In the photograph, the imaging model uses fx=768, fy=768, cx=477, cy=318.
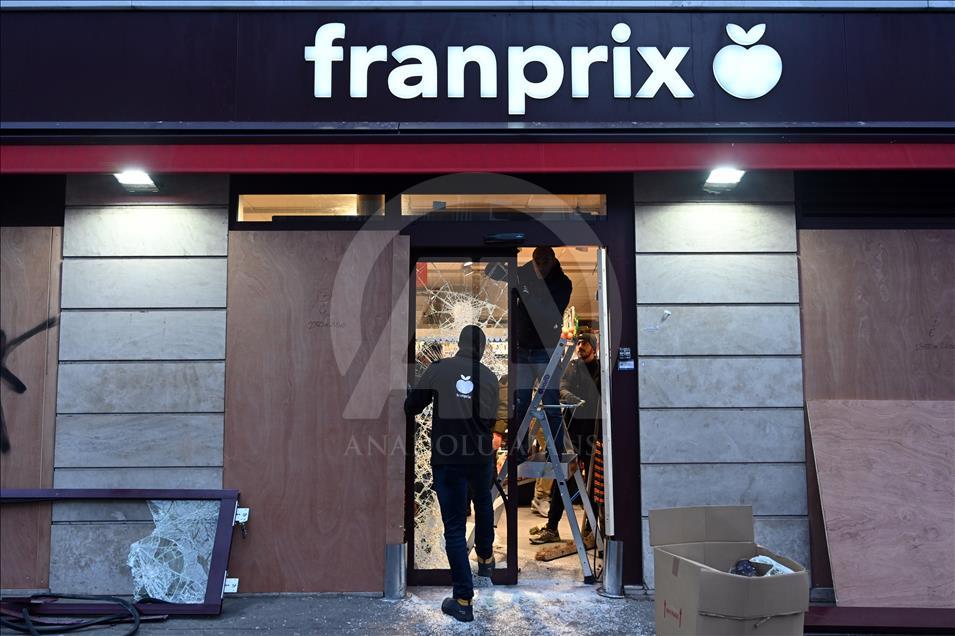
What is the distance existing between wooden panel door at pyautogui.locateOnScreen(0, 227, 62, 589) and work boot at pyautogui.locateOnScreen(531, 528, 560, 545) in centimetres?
372

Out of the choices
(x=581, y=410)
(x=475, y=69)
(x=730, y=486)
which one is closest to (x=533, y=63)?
(x=475, y=69)

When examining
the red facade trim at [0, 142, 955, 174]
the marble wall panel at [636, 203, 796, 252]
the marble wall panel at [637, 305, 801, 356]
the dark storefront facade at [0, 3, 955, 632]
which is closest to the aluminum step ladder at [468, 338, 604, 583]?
the dark storefront facade at [0, 3, 955, 632]

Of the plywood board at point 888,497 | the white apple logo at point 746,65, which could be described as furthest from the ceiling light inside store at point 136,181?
the plywood board at point 888,497

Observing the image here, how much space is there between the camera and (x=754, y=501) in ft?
17.9

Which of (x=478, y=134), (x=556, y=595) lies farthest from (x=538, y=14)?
(x=556, y=595)

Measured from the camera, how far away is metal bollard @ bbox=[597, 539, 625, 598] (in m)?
5.39

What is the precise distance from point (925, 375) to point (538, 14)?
3.85 meters

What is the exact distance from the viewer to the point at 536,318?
6191mm

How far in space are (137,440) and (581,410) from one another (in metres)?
3.54

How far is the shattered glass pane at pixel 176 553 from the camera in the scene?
17.0ft

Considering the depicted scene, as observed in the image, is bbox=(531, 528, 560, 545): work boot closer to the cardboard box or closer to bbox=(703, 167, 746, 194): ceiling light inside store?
the cardboard box

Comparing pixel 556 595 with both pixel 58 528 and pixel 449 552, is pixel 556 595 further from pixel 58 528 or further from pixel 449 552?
pixel 58 528

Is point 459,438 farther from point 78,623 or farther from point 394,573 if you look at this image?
point 78,623

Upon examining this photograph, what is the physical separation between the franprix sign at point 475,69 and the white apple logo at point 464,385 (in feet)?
6.21
